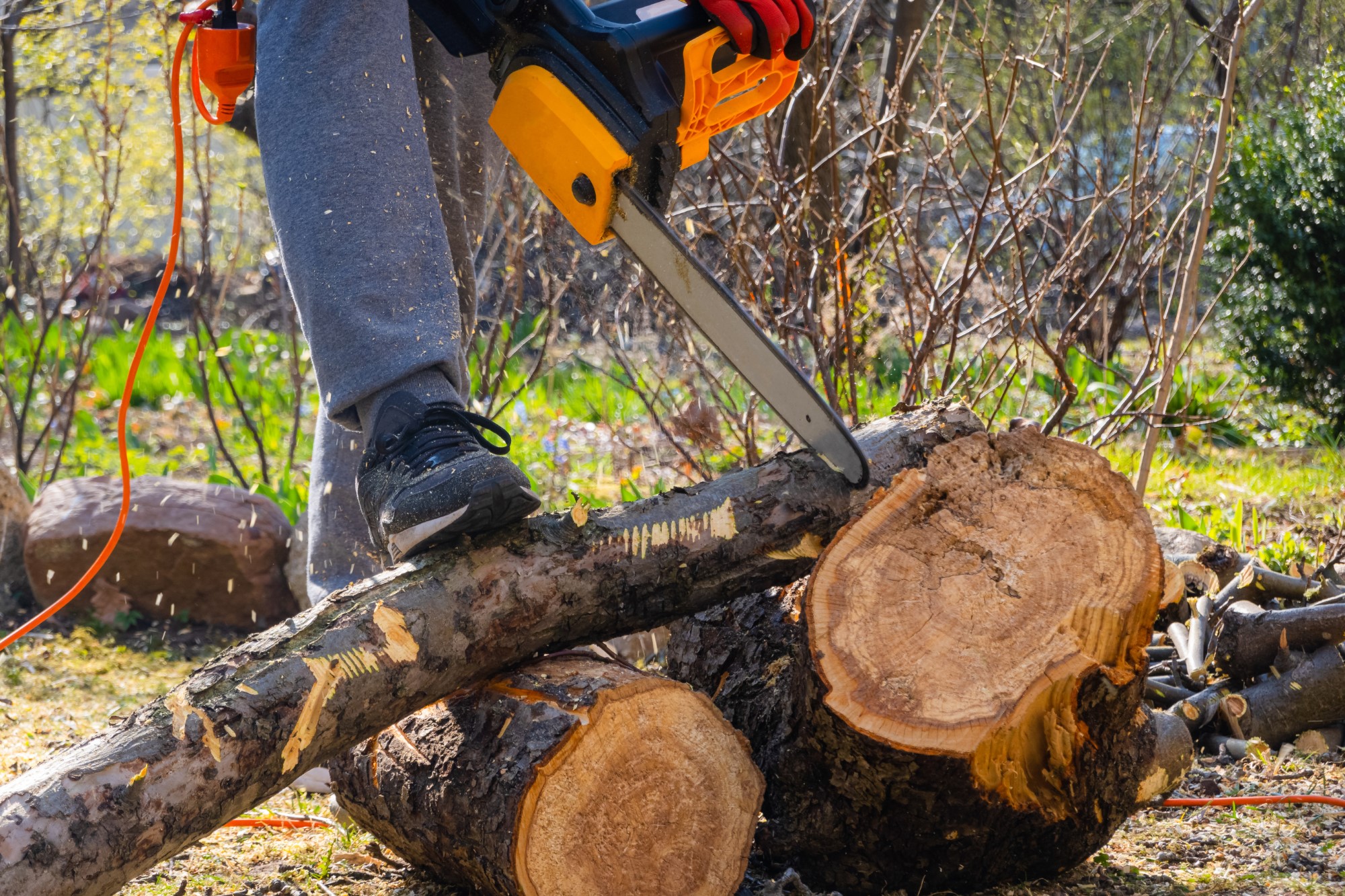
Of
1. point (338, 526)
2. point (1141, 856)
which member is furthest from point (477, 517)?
point (1141, 856)

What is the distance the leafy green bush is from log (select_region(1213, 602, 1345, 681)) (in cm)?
256

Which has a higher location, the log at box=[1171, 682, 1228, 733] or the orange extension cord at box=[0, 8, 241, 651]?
the orange extension cord at box=[0, 8, 241, 651]

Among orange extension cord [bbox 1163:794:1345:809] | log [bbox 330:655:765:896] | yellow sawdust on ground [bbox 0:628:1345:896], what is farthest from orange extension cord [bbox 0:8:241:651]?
orange extension cord [bbox 1163:794:1345:809]

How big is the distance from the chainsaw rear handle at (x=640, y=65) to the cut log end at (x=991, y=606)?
23.7 inches

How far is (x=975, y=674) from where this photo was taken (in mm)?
1612

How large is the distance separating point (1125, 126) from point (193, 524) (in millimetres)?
5320

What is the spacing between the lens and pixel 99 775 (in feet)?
4.50

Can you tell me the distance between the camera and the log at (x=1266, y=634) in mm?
2420

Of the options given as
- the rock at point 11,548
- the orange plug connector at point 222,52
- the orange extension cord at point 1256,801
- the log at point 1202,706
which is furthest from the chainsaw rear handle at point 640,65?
the rock at point 11,548

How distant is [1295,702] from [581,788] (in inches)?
63.4

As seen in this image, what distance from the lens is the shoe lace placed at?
63.4 inches

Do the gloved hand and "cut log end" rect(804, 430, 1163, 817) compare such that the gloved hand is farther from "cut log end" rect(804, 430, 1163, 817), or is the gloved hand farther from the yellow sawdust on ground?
the yellow sawdust on ground

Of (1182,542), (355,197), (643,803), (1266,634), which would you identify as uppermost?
(355,197)

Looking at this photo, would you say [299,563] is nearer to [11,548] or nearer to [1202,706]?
[11,548]
